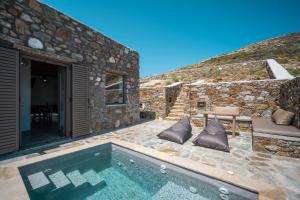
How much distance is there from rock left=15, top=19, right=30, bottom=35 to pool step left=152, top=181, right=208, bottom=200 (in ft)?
15.1

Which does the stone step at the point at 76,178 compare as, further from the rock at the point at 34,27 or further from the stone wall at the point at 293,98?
the stone wall at the point at 293,98

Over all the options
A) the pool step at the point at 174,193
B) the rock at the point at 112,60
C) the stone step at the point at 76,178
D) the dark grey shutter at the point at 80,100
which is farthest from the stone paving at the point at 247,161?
the rock at the point at 112,60

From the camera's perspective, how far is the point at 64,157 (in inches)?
134

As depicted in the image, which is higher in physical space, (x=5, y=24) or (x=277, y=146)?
(x=5, y=24)

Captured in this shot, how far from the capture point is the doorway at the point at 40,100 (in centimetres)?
484

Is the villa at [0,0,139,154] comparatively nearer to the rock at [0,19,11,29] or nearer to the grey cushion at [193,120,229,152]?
the rock at [0,19,11,29]

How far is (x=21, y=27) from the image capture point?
359 cm

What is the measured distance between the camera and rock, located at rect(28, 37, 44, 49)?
374cm

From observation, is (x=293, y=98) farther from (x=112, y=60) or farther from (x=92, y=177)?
(x=112, y=60)

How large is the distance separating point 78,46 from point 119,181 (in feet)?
14.0

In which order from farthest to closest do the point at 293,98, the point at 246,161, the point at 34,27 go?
the point at 293,98 → the point at 34,27 → the point at 246,161

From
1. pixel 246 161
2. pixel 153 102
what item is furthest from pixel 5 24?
pixel 153 102

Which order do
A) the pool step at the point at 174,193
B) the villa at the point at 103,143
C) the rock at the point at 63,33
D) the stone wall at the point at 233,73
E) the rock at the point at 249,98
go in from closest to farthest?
the pool step at the point at 174,193, the villa at the point at 103,143, the rock at the point at 63,33, the rock at the point at 249,98, the stone wall at the point at 233,73

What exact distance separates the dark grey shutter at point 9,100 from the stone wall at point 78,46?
12.7 inches
